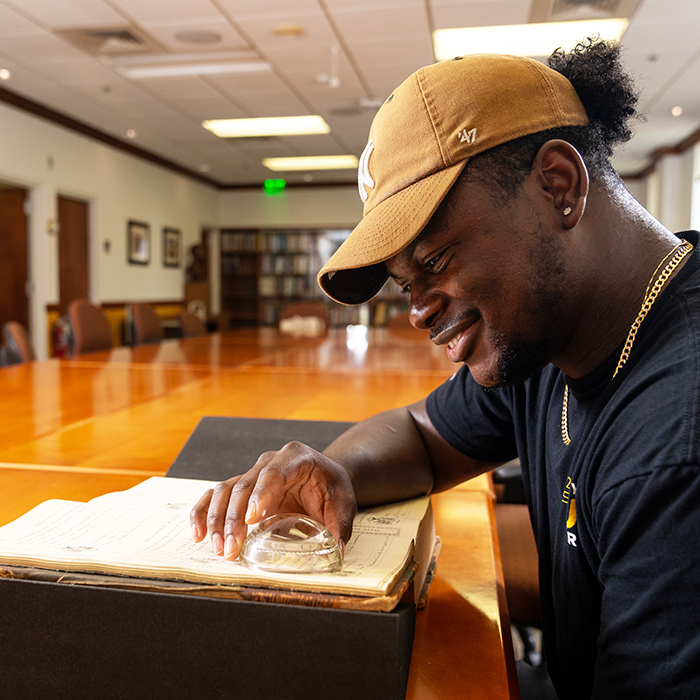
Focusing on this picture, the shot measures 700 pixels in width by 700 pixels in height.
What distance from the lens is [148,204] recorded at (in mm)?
8406

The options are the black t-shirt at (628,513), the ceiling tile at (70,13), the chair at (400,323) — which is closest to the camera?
the black t-shirt at (628,513)

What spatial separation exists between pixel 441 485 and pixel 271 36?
434cm

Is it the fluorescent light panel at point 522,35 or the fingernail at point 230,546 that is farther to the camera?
the fluorescent light panel at point 522,35

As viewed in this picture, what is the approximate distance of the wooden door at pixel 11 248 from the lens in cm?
634

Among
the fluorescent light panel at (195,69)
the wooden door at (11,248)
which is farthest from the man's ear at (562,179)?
the wooden door at (11,248)

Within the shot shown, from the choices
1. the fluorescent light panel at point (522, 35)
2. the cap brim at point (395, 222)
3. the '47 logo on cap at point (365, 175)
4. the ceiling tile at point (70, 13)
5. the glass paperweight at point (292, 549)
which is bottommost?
the glass paperweight at point (292, 549)

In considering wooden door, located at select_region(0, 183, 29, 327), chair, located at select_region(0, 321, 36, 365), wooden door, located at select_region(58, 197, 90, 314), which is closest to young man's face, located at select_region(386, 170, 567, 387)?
chair, located at select_region(0, 321, 36, 365)

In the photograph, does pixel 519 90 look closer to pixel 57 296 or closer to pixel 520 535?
pixel 520 535

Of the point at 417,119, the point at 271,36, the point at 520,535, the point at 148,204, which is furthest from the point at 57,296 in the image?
the point at 417,119

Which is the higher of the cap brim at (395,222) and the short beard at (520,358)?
the cap brim at (395,222)

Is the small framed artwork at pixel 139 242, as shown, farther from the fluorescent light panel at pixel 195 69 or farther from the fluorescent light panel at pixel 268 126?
the fluorescent light panel at pixel 195 69

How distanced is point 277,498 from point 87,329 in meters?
3.47

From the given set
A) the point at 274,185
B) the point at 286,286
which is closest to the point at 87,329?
the point at 274,185

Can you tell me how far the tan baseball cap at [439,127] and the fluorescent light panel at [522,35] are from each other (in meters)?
3.99
